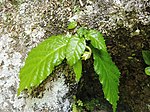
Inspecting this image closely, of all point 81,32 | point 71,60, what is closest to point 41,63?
point 71,60

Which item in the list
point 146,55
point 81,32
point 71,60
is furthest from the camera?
point 146,55

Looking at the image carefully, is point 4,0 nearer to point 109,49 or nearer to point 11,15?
point 11,15

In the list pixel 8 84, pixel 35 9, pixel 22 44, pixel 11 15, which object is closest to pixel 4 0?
pixel 11 15

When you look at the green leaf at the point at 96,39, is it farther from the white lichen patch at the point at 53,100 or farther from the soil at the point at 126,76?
the white lichen patch at the point at 53,100

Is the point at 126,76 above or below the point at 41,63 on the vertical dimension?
below

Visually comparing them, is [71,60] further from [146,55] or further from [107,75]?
[146,55]

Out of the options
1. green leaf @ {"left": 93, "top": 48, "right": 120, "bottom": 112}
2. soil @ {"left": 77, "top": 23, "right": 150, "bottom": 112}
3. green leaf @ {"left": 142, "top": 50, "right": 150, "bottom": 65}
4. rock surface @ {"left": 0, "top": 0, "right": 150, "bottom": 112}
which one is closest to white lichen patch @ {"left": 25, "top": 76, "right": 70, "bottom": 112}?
rock surface @ {"left": 0, "top": 0, "right": 150, "bottom": 112}

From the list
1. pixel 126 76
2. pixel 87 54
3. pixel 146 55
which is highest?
pixel 87 54

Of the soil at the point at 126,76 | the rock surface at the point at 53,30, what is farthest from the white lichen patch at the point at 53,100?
the soil at the point at 126,76
